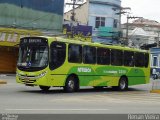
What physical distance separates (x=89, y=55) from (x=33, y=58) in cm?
373

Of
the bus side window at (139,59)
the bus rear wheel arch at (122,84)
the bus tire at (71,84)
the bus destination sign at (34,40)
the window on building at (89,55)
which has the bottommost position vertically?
the bus rear wheel arch at (122,84)

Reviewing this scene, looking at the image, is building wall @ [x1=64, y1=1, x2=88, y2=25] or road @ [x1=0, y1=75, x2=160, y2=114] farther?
building wall @ [x1=64, y1=1, x2=88, y2=25]

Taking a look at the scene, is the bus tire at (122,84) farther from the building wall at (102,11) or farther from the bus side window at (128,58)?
the building wall at (102,11)

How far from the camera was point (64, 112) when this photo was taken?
536 inches

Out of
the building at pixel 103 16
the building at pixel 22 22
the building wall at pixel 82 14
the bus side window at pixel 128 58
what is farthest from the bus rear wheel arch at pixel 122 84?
the building wall at pixel 82 14

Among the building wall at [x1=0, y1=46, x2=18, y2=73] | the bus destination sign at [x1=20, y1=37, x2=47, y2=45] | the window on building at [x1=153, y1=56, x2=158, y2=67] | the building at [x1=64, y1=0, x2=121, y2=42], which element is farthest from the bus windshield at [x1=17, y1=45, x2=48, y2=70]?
the window on building at [x1=153, y1=56, x2=158, y2=67]

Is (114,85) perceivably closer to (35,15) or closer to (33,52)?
(33,52)

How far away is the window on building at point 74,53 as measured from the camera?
23.2m

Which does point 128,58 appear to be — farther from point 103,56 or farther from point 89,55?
point 89,55

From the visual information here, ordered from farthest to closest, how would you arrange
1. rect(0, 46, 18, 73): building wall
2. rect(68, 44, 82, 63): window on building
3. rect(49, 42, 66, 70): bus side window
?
rect(0, 46, 18, 73): building wall, rect(68, 44, 82, 63): window on building, rect(49, 42, 66, 70): bus side window

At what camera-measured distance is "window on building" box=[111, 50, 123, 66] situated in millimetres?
26828

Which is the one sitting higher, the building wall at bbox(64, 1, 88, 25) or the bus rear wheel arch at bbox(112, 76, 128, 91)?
the building wall at bbox(64, 1, 88, 25)

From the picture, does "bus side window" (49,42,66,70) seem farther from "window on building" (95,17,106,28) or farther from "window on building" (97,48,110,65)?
"window on building" (95,17,106,28)

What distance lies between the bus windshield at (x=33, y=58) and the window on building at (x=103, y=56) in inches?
172
